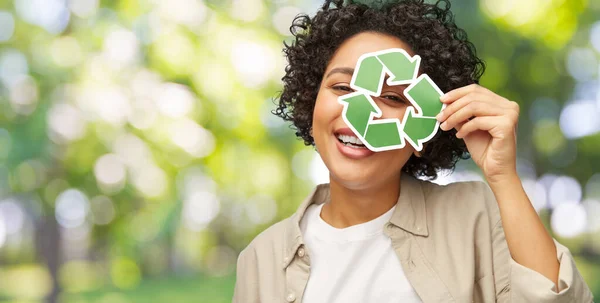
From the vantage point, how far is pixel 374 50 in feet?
5.43

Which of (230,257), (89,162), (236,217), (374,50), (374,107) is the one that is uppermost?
(374,50)

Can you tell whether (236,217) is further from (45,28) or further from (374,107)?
(374,107)

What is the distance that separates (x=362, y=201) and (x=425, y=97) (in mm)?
307

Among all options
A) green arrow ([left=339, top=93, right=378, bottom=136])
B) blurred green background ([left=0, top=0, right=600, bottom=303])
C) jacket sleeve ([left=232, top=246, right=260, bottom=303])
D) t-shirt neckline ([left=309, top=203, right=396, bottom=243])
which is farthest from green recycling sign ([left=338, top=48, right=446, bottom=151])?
blurred green background ([left=0, top=0, right=600, bottom=303])

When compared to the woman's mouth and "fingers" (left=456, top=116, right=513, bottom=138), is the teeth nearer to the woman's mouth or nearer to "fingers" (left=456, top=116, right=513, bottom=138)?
the woman's mouth

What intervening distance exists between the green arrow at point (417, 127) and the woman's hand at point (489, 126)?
51mm

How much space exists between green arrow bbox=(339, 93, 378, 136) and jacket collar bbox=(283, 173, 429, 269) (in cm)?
24

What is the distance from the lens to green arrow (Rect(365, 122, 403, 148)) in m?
1.50

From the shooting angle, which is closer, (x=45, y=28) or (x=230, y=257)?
(x=45, y=28)

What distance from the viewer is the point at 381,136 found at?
1.50m

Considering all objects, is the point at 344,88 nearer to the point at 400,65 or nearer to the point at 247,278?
the point at 400,65

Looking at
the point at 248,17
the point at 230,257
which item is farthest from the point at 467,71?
the point at 230,257

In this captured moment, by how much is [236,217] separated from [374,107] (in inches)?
146

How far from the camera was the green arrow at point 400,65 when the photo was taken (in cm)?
155
